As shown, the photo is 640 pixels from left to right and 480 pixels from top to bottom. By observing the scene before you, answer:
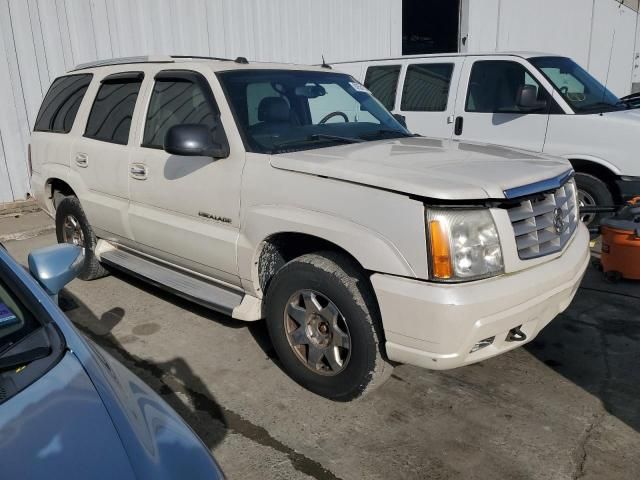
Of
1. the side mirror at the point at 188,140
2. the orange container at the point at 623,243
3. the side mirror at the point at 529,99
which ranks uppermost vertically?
the side mirror at the point at 188,140

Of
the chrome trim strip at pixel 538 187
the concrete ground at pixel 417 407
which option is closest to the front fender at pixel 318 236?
the chrome trim strip at pixel 538 187

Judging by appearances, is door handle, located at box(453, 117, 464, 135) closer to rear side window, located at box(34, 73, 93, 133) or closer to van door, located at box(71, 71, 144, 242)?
van door, located at box(71, 71, 144, 242)

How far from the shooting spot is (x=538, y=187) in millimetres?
2938

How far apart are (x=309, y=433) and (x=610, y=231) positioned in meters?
3.42

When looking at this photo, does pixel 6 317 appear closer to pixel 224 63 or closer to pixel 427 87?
pixel 224 63

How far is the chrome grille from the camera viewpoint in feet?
9.36

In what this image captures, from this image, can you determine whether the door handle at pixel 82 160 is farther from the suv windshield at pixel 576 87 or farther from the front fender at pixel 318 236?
the suv windshield at pixel 576 87

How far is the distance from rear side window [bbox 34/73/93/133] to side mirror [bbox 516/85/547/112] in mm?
4369

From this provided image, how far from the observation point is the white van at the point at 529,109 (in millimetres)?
5914

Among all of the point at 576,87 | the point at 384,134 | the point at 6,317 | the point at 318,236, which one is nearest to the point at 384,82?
the point at 576,87

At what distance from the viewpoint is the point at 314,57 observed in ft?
36.8

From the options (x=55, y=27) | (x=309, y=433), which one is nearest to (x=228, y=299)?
(x=309, y=433)

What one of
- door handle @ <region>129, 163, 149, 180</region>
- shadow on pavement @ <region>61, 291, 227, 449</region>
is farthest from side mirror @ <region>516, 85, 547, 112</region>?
shadow on pavement @ <region>61, 291, 227, 449</region>

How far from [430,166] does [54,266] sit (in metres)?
1.85
